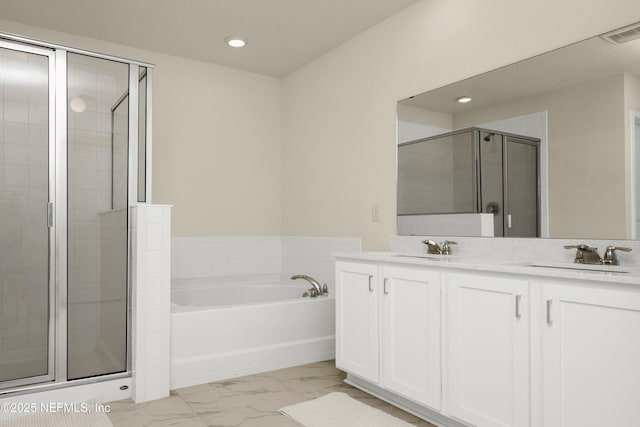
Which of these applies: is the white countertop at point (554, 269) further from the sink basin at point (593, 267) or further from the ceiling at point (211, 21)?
the ceiling at point (211, 21)

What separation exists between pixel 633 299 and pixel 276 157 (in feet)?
11.7

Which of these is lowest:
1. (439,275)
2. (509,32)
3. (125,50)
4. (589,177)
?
(439,275)

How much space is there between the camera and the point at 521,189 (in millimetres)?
2439

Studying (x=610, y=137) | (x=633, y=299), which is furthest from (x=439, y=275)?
(x=610, y=137)

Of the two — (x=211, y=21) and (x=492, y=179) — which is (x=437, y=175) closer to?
(x=492, y=179)

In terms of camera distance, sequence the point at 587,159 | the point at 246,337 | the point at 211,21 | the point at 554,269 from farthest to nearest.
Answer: the point at 211,21 < the point at 246,337 < the point at 587,159 < the point at 554,269

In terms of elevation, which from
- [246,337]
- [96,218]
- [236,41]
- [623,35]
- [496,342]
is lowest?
[246,337]

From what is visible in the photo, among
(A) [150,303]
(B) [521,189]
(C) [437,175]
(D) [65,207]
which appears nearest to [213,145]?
(D) [65,207]

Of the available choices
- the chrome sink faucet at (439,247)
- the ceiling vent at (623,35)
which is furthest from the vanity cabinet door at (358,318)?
the ceiling vent at (623,35)

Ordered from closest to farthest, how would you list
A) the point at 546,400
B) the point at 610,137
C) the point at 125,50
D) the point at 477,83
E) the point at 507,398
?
the point at 546,400 < the point at 507,398 < the point at 610,137 < the point at 477,83 < the point at 125,50

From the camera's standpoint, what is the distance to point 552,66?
2.32 metres

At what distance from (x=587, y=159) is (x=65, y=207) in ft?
8.96

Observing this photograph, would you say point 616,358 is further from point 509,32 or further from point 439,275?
point 509,32

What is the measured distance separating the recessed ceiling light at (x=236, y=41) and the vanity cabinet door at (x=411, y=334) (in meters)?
2.27
